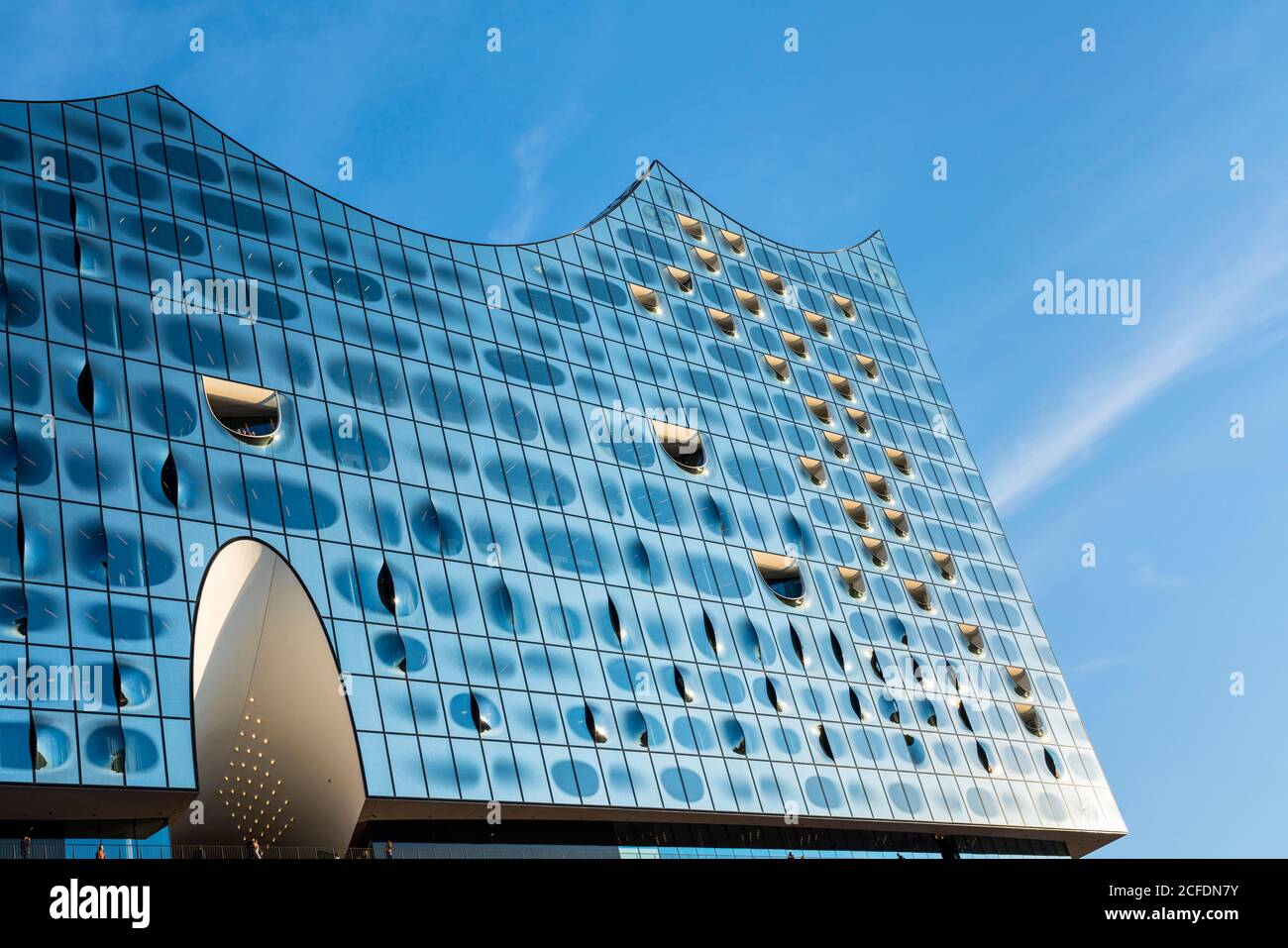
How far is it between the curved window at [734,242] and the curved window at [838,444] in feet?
24.4

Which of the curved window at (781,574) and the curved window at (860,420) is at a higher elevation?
the curved window at (860,420)

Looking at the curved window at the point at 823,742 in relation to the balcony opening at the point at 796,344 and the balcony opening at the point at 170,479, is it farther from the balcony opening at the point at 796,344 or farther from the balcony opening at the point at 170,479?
the balcony opening at the point at 170,479

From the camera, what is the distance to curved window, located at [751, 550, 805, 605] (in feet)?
111

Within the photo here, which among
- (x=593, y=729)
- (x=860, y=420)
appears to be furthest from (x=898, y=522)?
(x=593, y=729)

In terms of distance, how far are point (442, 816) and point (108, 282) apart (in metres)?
12.5

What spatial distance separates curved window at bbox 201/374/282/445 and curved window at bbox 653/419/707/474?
35.8 ft

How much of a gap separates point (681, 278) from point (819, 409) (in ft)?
19.1

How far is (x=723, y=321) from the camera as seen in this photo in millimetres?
39406

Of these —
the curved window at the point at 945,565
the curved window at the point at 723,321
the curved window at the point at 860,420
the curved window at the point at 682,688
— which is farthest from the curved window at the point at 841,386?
the curved window at the point at 682,688

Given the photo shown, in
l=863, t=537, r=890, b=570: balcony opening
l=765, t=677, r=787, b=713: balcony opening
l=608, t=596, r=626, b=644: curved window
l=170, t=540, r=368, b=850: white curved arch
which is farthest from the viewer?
l=863, t=537, r=890, b=570: balcony opening

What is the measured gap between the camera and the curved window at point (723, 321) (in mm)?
39219

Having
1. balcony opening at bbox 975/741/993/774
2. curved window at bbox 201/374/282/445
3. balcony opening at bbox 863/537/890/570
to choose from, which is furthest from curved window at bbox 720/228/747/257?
curved window at bbox 201/374/282/445

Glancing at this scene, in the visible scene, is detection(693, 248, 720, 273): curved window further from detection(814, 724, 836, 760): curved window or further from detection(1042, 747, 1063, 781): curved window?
detection(1042, 747, 1063, 781): curved window

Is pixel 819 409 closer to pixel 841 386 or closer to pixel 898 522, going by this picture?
pixel 841 386
